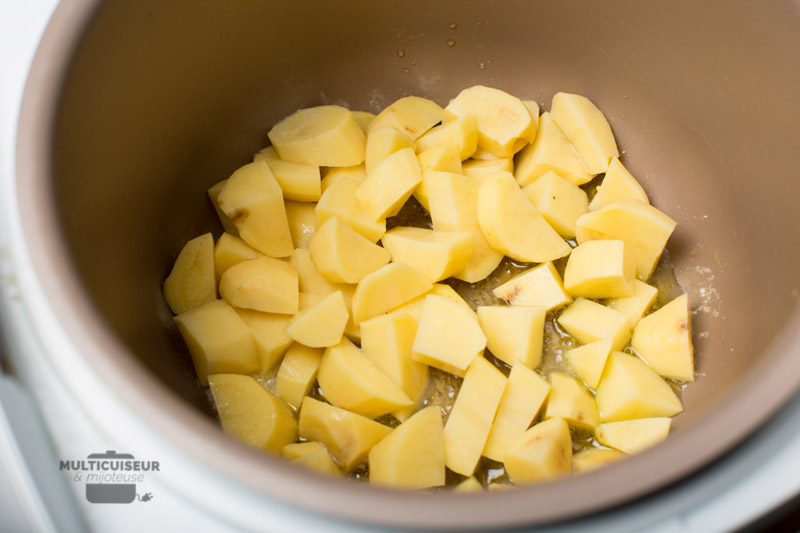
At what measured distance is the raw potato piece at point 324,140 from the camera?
→ 124 cm

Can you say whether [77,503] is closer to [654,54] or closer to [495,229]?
[495,229]

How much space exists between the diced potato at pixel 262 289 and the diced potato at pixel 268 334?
2 centimetres

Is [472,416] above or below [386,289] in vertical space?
below

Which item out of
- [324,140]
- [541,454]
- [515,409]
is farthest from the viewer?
[324,140]

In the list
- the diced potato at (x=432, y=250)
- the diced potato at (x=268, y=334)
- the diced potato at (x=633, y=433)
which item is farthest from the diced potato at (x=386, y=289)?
the diced potato at (x=633, y=433)

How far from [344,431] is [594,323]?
0.47 metres

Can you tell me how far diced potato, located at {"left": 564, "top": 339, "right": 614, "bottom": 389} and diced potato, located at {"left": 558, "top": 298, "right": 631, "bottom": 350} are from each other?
2cm

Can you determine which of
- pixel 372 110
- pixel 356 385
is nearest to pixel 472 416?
pixel 356 385

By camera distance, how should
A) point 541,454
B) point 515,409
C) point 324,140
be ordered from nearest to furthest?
point 541,454 → point 515,409 → point 324,140

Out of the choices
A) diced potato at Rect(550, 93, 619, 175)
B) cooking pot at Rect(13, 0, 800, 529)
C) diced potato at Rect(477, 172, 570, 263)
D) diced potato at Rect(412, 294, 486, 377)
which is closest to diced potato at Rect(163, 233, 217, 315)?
cooking pot at Rect(13, 0, 800, 529)

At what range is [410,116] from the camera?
4.25 ft

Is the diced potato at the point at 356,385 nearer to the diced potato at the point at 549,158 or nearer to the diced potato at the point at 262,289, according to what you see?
the diced potato at the point at 262,289

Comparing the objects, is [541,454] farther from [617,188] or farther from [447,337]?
[617,188]

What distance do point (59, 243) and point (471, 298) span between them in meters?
0.72
